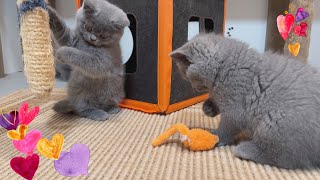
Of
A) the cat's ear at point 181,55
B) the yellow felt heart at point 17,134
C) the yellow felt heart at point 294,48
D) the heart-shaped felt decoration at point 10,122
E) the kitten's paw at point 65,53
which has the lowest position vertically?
the heart-shaped felt decoration at point 10,122

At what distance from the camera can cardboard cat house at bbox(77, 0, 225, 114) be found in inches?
44.4

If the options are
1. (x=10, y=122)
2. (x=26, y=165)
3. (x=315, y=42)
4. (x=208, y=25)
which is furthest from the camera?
(x=315, y=42)

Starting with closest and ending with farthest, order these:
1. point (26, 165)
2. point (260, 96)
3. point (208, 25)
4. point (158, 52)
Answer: point (26, 165), point (260, 96), point (158, 52), point (208, 25)

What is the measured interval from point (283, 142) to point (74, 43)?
789 mm

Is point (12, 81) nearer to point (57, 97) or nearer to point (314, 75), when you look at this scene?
point (57, 97)

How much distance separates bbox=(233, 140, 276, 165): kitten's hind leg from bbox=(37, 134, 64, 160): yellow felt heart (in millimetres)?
530

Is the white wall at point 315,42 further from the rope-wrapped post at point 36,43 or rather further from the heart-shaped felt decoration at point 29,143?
the heart-shaped felt decoration at point 29,143

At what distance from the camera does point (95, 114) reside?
1.11 meters

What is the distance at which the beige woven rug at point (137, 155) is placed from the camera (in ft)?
2.28

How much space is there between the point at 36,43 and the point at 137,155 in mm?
404

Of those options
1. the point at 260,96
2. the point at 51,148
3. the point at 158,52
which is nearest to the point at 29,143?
the point at 51,148

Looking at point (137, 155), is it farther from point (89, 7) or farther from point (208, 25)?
point (208, 25)

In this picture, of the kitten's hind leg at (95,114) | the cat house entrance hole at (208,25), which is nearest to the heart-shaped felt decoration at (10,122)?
the kitten's hind leg at (95,114)

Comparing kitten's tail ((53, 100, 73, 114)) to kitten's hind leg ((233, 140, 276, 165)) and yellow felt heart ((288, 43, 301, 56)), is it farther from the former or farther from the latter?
yellow felt heart ((288, 43, 301, 56))
